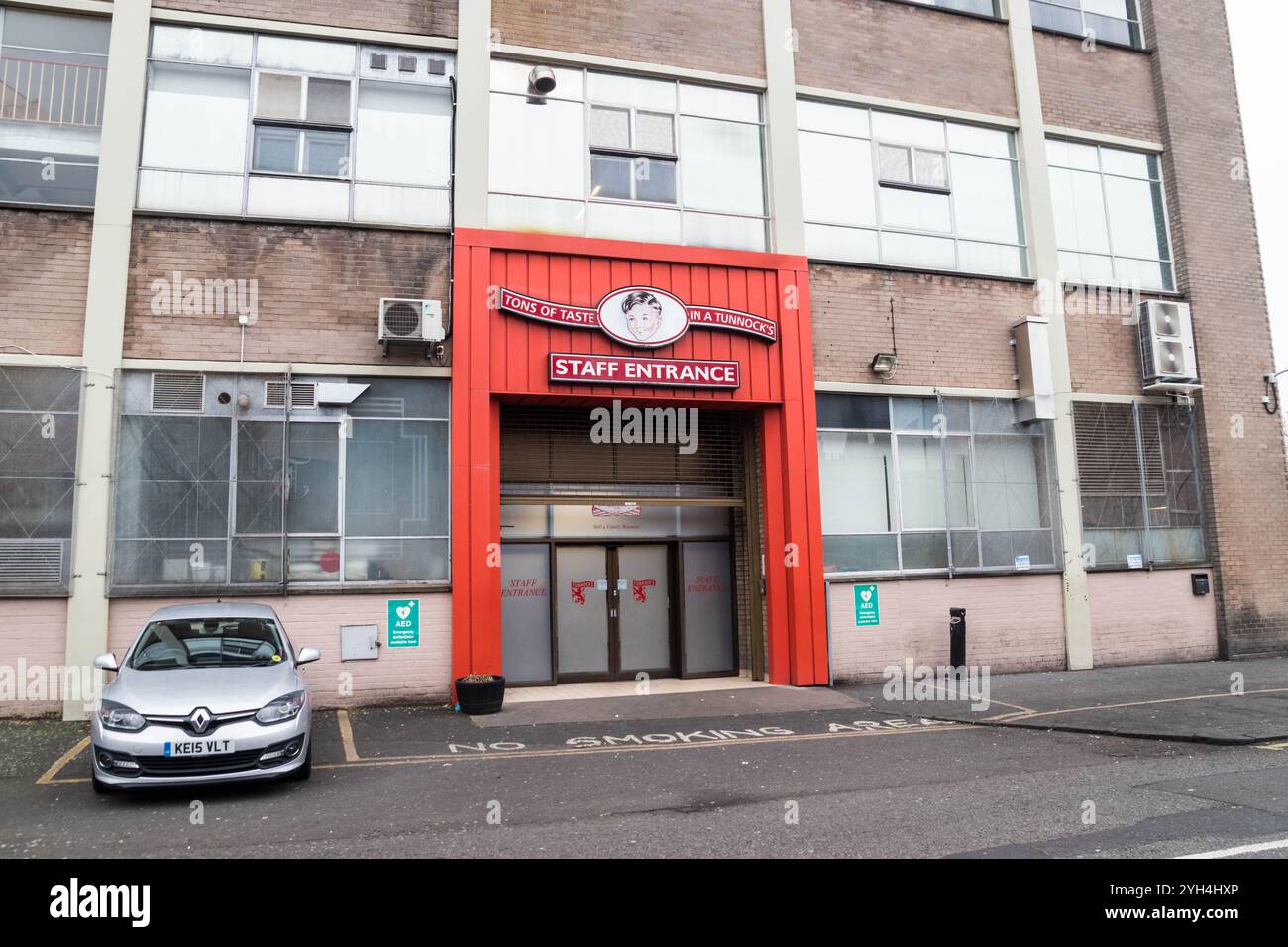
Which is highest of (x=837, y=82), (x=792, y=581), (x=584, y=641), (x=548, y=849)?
(x=837, y=82)

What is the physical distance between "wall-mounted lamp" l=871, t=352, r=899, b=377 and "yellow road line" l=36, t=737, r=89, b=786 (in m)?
11.5

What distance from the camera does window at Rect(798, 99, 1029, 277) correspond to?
14.6m

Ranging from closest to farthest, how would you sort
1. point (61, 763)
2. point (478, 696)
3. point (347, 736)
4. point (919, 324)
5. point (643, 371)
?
point (61, 763)
point (347, 736)
point (478, 696)
point (643, 371)
point (919, 324)

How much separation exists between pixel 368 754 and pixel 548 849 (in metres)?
3.92

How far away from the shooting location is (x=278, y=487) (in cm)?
1174

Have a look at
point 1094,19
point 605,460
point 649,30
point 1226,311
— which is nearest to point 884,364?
point 605,460

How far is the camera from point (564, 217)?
13.3 metres

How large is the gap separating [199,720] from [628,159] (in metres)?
10.0

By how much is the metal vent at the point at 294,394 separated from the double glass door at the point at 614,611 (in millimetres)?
4195

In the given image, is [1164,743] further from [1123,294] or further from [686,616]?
[1123,294]

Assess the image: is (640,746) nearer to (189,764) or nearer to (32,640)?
(189,764)

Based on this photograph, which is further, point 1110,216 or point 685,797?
point 1110,216
